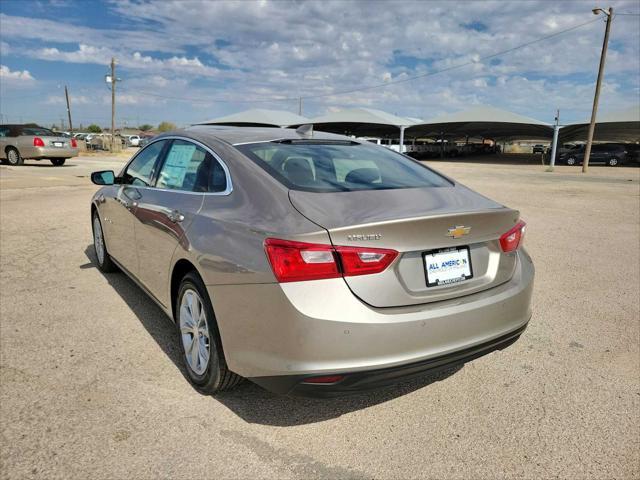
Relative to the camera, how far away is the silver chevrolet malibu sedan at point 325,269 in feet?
7.07

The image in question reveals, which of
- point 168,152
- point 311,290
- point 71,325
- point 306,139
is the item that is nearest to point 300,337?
point 311,290

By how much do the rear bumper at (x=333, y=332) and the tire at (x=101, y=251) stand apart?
2.96 metres

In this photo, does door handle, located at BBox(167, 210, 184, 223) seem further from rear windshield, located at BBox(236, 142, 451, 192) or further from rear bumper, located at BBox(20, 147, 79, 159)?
rear bumper, located at BBox(20, 147, 79, 159)

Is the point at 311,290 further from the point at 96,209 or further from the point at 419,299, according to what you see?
the point at 96,209

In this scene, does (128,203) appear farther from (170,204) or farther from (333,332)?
(333,332)

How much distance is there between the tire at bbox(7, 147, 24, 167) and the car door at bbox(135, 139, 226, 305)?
62.6 feet

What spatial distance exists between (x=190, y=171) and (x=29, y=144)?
1905 cm

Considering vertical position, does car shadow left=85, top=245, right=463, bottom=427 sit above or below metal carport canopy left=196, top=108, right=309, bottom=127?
below

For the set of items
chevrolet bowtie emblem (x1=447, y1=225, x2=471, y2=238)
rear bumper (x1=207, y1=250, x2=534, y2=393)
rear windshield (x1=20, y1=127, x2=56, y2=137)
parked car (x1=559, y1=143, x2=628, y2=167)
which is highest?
parked car (x1=559, y1=143, x2=628, y2=167)

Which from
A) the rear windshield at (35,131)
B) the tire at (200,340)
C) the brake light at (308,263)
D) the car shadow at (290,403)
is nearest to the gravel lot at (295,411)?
the car shadow at (290,403)

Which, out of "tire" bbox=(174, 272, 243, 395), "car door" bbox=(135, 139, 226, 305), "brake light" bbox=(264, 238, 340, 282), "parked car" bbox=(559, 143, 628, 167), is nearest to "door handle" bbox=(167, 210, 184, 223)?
"car door" bbox=(135, 139, 226, 305)

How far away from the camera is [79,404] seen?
2719 mm

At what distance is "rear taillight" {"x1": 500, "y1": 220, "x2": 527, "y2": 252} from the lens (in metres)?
2.69

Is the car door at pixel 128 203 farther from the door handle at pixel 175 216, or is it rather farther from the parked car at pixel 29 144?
the parked car at pixel 29 144
